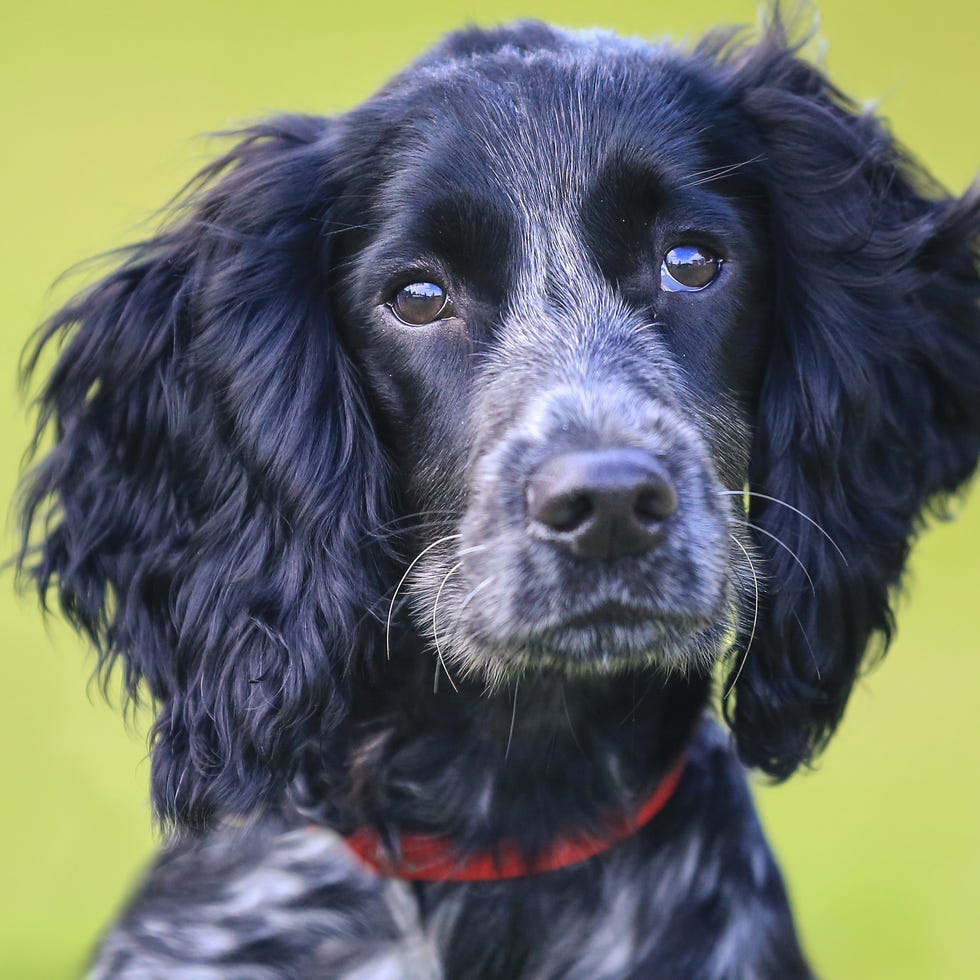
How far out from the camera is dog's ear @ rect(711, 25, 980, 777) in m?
2.79

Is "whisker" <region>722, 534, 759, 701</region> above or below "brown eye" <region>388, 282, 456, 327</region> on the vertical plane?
below

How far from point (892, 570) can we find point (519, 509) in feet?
2.80

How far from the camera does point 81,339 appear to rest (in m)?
2.94

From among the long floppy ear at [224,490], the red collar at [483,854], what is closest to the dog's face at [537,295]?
the long floppy ear at [224,490]

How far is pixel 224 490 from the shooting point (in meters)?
2.77

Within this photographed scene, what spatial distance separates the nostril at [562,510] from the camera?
2.33 meters

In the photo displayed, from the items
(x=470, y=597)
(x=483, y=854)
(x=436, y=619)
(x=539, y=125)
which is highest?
(x=539, y=125)

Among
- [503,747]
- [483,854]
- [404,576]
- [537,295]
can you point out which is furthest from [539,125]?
[483,854]

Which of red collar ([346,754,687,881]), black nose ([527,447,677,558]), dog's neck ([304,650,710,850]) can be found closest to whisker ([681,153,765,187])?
black nose ([527,447,677,558])

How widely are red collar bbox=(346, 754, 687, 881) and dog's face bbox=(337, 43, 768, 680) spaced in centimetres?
37

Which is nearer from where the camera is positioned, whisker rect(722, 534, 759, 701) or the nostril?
the nostril

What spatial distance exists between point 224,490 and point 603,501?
2.60 ft

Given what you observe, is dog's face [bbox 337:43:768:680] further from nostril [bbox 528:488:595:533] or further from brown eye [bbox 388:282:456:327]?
nostril [bbox 528:488:595:533]

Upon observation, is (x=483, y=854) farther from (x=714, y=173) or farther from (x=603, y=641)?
(x=714, y=173)
